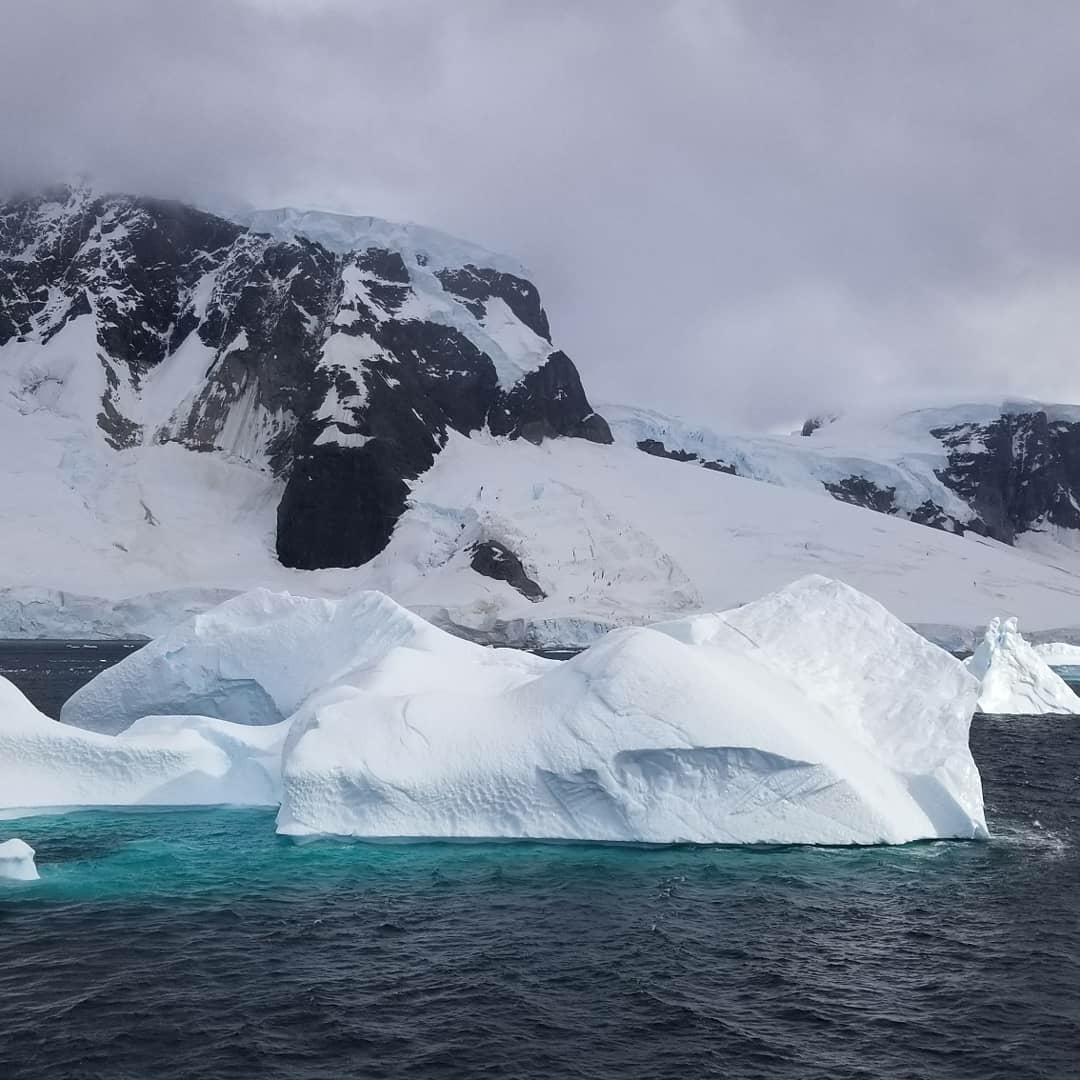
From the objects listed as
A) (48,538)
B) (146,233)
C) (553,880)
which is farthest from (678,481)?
(553,880)

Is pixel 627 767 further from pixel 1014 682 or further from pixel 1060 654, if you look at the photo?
pixel 1060 654

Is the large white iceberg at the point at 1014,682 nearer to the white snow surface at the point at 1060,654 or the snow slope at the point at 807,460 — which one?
the white snow surface at the point at 1060,654

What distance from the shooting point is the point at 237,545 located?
11412 cm

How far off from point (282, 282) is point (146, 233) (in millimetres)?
23265

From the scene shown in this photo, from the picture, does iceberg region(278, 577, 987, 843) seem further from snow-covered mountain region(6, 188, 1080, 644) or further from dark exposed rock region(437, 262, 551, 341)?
dark exposed rock region(437, 262, 551, 341)

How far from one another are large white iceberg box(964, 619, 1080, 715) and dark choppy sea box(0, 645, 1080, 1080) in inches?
1275

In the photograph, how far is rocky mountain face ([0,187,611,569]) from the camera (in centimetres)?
11706

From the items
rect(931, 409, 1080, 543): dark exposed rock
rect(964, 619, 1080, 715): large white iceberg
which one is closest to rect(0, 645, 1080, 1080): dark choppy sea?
rect(964, 619, 1080, 715): large white iceberg

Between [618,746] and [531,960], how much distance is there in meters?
7.12

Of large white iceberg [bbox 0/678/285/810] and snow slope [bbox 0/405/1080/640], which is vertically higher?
snow slope [bbox 0/405/1080/640]

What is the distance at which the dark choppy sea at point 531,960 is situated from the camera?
13.0 metres

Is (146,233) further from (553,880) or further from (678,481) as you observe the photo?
(553,880)

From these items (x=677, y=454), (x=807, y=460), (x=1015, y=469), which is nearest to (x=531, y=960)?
(x=677, y=454)

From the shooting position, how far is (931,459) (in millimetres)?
169000
